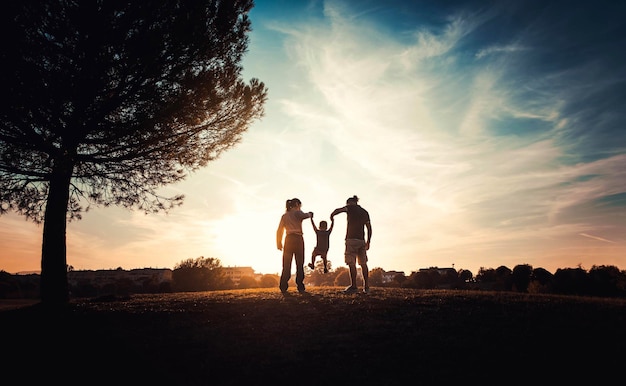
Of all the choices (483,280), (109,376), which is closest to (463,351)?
(109,376)

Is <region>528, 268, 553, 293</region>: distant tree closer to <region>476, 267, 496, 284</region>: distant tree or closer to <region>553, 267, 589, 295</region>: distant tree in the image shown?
<region>553, 267, 589, 295</region>: distant tree

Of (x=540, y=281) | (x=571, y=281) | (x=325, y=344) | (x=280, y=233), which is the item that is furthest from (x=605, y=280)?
(x=325, y=344)

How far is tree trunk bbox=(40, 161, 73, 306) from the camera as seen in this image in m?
12.0

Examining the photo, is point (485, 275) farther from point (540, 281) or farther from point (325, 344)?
point (325, 344)

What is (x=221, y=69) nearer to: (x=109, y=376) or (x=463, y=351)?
(x=109, y=376)

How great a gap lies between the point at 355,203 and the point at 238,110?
666 centimetres

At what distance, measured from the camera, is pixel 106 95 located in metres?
12.3

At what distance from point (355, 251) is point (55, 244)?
30.8 feet

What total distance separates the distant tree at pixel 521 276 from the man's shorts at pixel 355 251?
5490cm

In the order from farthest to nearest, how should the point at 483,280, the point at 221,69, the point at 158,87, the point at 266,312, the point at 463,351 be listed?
the point at 483,280 → the point at 221,69 → the point at 158,87 → the point at 266,312 → the point at 463,351

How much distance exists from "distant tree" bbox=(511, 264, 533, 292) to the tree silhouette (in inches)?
2238

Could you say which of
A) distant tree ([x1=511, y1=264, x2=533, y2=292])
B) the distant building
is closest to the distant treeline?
distant tree ([x1=511, y1=264, x2=533, y2=292])

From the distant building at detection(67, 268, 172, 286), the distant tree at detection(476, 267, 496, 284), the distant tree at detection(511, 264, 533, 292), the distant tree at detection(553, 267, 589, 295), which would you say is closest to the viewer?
the distant tree at detection(553, 267, 589, 295)

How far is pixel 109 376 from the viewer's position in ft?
19.4
